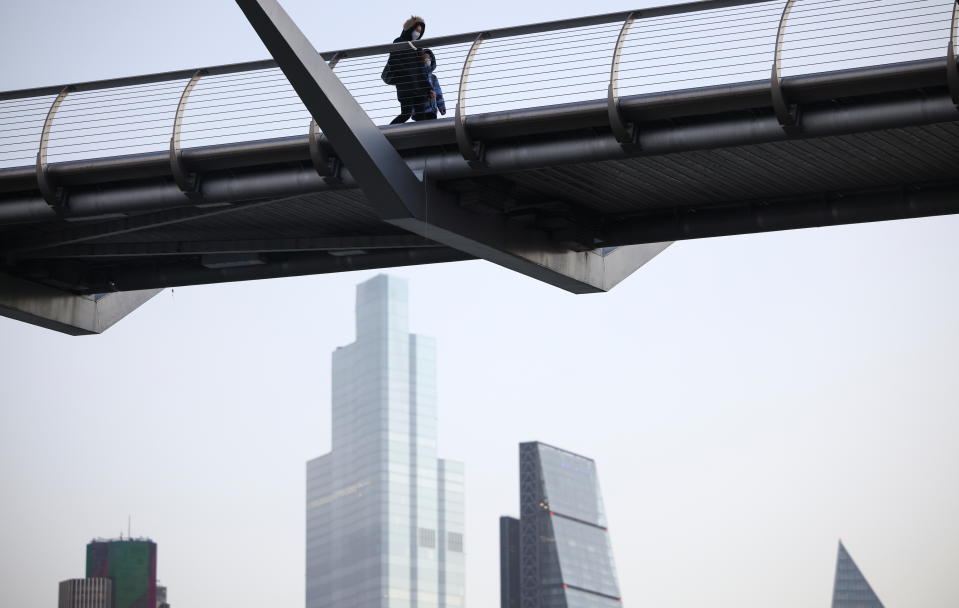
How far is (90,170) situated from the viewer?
25.3 metres

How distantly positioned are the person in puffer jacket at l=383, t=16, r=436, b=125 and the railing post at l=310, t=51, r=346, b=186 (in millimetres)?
854

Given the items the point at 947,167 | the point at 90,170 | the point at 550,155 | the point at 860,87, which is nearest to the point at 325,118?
the point at 550,155

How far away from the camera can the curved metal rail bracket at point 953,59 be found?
19.9 metres

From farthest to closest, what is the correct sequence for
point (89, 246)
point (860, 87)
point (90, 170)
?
point (89, 246) < point (90, 170) < point (860, 87)

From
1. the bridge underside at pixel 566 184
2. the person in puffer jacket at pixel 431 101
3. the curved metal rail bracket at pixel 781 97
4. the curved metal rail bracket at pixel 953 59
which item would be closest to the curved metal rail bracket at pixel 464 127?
the bridge underside at pixel 566 184

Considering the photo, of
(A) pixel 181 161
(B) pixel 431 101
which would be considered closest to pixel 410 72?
(B) pixel 431 101

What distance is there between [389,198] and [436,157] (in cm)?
111

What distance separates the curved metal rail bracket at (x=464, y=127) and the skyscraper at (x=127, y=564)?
14870 centimetres

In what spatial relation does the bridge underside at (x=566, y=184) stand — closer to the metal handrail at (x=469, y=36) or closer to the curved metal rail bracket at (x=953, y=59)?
the curved metal rail bracket at (x=953, y=59)

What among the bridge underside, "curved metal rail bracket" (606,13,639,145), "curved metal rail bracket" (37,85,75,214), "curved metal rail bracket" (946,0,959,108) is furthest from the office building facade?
"curved metal rail bracket" (946,0,959,108)

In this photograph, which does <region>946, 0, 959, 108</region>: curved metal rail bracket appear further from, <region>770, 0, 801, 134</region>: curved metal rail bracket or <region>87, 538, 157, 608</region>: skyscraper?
<region>87, 538, 157, 608</region>: skyscraper

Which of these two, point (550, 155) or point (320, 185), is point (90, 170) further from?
point (550, 155)

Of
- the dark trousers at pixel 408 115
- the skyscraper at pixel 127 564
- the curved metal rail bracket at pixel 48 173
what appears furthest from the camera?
the skyscraper at pixel 127 564

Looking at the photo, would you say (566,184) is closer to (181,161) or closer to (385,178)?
(385,178)
